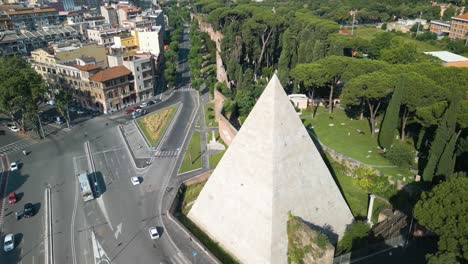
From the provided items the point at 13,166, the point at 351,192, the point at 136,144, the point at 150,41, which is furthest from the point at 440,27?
the point at 13,166

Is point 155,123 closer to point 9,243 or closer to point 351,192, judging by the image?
point 9,243

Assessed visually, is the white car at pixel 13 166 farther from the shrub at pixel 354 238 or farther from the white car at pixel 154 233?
the shrub at pixel 354 238

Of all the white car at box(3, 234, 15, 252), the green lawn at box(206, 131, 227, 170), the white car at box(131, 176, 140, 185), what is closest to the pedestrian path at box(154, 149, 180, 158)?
the green lawn at box(206, 131, 227, 170)

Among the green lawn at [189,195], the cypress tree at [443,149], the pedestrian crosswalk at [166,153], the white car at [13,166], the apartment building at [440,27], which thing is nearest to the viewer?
the cypress tree at [443,149]

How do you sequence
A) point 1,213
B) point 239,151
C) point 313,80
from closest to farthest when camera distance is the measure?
point 239,151
point 1,213
point 313,80

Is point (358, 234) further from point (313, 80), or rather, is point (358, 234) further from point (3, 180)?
point (3, 180)

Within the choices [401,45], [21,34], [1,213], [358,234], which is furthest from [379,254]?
[21,34]

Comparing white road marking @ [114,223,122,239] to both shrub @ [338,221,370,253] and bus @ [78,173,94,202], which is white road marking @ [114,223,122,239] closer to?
bus @ [78,173,94,202]

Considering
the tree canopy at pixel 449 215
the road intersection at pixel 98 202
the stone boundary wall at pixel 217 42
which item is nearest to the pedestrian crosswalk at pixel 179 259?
the road intersection at pixel 98 202
